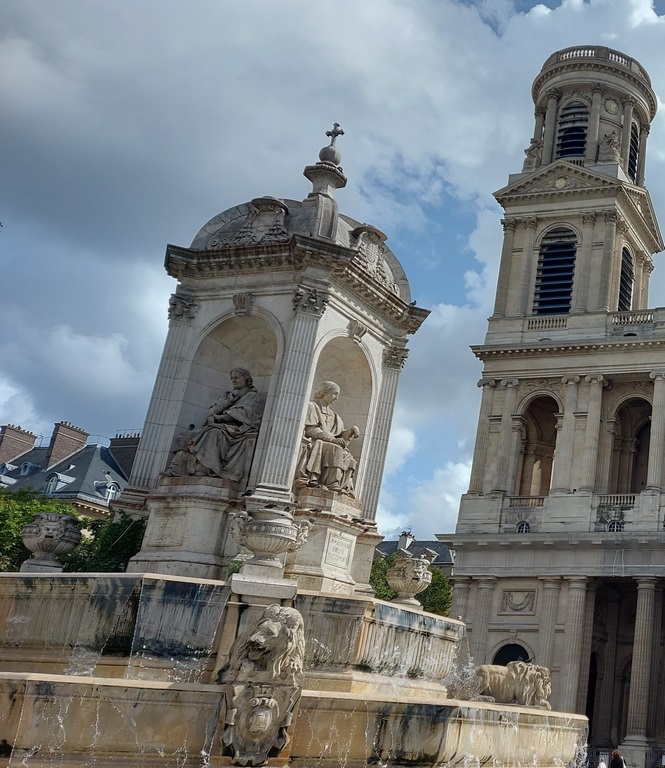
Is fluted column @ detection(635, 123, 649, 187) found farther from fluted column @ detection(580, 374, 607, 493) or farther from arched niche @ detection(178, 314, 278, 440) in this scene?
arched niche @ detection(178, 314, 278, 440)

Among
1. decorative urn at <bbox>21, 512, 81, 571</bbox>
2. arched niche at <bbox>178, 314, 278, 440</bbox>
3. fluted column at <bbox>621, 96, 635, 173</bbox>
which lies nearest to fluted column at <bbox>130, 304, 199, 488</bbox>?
arched niche at <bbox>178, 314, 278, 440</bbox>

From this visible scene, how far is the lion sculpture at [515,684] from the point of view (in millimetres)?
14602

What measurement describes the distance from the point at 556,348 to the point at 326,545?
1338 inches

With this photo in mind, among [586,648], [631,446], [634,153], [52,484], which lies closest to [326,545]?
[586,648]

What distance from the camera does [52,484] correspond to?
192ft

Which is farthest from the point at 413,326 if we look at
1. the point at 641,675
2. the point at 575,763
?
the point at 641,675

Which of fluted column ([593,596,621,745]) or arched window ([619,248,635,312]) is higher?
arched window ([619,248,635,312])

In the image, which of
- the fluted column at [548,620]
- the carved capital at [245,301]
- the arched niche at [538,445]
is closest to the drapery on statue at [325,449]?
the carved capital at [245,301]

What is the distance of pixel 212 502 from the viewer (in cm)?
1284

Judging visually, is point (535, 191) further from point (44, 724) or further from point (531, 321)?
point (44, 724)

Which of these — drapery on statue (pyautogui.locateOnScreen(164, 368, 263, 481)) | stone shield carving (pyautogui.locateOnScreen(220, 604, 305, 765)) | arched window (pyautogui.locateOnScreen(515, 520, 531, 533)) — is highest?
arched window (pyautogui.locateOnScreen(515, 520, 531, 533))

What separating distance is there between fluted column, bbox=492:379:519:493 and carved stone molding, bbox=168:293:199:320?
31.3m

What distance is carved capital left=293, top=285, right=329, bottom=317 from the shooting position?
1370cm

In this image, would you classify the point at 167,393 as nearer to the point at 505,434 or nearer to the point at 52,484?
the point at 505,434
